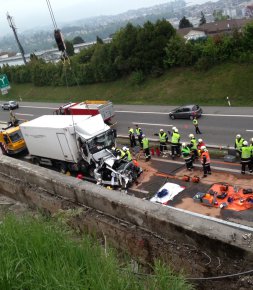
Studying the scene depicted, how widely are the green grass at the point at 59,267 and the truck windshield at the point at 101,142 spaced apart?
12.7 meters

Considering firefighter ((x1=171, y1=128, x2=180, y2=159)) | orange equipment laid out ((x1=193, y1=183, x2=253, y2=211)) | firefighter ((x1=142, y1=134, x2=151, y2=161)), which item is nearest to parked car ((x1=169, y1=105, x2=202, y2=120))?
firefighter ((x1=171, y1=128, x2=180, y2=159))

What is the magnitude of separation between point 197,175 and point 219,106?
15.1 metres

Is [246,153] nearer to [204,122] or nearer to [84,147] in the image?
[84,147]

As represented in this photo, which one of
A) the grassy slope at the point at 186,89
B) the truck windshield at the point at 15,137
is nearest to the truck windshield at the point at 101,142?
the truck windshield at the point at 15,137

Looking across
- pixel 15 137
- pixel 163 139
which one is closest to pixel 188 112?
pixel 163 139

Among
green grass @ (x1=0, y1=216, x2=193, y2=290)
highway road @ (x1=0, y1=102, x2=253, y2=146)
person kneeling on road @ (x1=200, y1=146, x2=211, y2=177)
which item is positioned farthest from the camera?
highway road @ (x1=0, y1=102, x2=253, y2=146)

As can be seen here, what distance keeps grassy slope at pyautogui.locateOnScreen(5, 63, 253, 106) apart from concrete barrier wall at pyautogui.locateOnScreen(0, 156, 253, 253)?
23537mm

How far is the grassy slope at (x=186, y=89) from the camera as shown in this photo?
1219 inches

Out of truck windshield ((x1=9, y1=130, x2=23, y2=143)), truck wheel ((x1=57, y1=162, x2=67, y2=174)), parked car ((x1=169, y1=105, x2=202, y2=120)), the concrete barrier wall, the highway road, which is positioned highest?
the concrete barrier wall

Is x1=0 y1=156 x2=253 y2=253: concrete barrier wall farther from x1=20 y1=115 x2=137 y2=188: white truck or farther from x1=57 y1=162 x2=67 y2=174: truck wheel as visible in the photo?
x1=57 y1=162 x2=67 y2=174: truck wheel

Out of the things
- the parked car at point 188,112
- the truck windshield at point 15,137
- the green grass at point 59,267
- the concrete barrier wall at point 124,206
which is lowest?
the parked car at point 188,112

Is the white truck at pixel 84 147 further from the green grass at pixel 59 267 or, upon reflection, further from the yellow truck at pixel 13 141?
the green grass at pixel 59 267

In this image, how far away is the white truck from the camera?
659 inches

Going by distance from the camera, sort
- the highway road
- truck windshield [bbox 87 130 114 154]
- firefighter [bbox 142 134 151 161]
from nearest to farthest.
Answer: truck windshield [bbox 87 130 114 154] → firefighter [bbox 142 134 151 161] → the highway road
